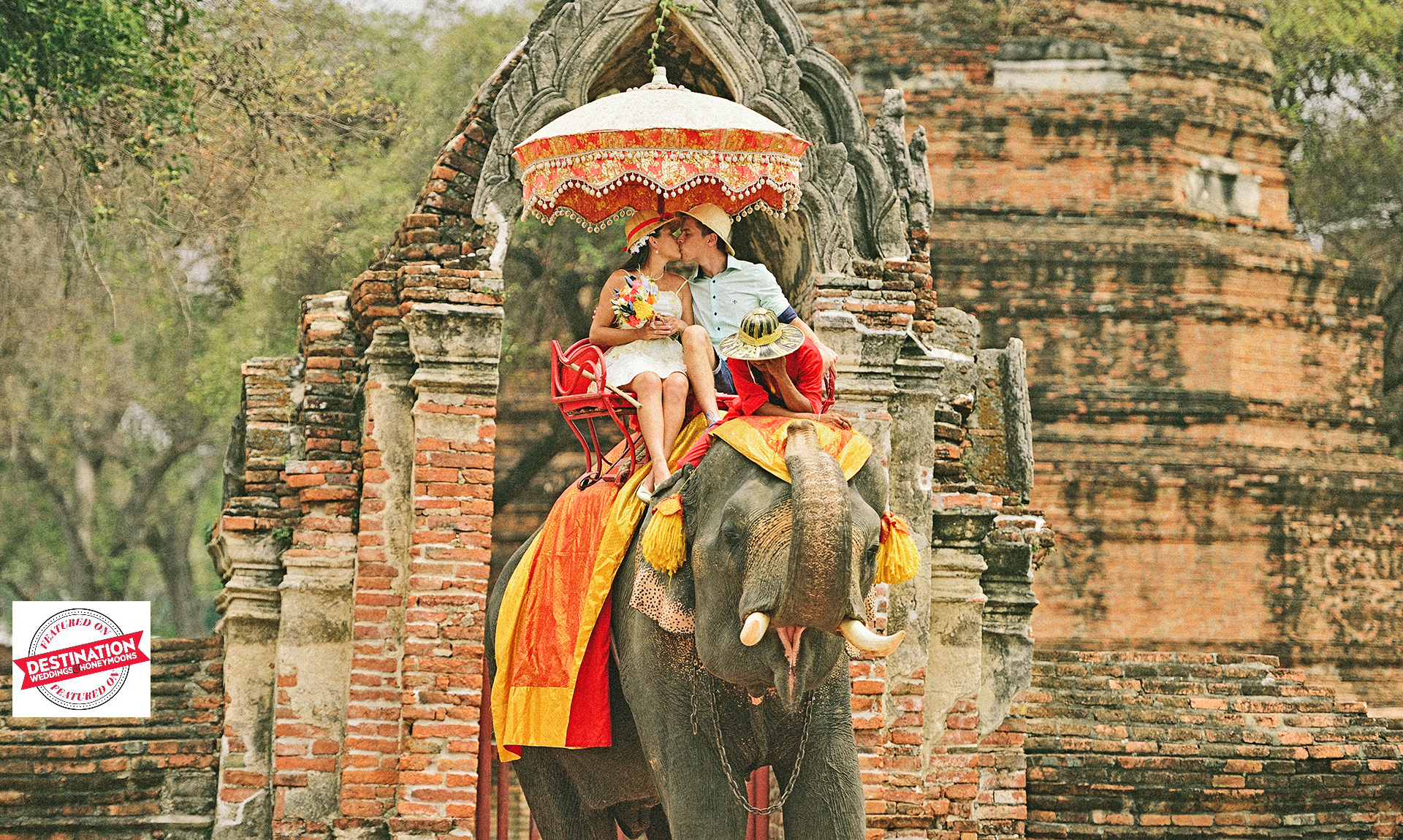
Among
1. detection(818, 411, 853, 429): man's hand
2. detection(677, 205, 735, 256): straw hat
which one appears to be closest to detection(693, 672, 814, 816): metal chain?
detection(818, 411, 853, 429): man's hand

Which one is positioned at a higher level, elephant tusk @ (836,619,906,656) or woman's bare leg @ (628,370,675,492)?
woman's bare leg @ (628,370,675,492)

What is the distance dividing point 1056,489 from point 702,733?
952cm

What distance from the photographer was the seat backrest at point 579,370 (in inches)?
219

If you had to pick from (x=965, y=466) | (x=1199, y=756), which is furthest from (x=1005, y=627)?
(x=1199, y=756)

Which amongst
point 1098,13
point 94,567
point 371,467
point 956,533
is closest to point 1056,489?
point 1098,13

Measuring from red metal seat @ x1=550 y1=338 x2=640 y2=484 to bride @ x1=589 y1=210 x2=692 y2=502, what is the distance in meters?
0.05

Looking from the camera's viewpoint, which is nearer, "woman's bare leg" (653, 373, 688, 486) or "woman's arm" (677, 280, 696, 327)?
"woman's bare leg" (653, 373, 688, 486)

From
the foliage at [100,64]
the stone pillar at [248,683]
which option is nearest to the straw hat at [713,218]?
the stone pillar at [248,683]

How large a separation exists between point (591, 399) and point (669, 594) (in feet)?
3.53

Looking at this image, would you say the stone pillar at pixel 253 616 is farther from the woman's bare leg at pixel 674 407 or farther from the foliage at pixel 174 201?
the woman's bare leg at pixel 674 407

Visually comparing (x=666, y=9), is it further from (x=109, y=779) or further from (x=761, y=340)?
(x=109, y=779)

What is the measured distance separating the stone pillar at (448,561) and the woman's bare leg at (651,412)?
8.31ft

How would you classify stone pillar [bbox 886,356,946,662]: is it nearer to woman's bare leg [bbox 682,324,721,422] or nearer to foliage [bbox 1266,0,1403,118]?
woman's bare leg [bbox 682,324,721,422]

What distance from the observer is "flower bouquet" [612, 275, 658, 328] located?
537 cm
